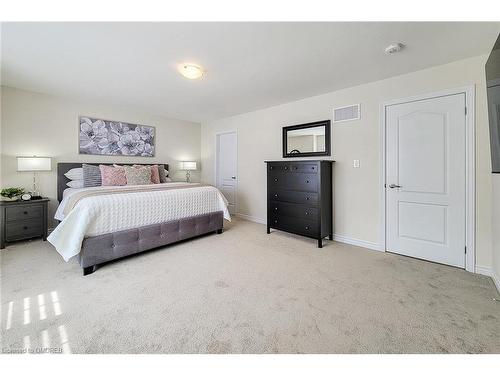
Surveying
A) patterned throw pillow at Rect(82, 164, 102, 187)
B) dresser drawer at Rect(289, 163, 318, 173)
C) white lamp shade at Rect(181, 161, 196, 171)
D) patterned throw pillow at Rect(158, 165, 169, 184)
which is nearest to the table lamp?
patterned throw pillow at Rect(82, 164, 102, 187)

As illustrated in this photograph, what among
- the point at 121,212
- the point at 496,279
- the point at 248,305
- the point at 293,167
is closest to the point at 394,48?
the point at 293,167

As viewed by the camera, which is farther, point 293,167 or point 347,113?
point 293,167

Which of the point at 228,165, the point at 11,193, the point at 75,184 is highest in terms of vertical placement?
the point at 228,165

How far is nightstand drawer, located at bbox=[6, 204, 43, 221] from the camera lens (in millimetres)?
3068

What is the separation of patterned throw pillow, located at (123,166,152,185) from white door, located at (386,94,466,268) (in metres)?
3.88

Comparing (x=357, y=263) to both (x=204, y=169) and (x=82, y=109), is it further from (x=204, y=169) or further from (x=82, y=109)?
(x=82, y=109)

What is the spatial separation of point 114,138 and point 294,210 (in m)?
3.70

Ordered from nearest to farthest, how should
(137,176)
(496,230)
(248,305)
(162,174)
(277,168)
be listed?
(248,305), (496,230), (277,168), (137,176), (162,174)

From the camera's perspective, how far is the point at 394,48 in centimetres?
214

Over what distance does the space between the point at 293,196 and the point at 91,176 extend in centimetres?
344

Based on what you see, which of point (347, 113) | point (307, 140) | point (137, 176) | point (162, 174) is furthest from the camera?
point (162, 174)

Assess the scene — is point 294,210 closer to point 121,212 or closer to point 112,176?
point 121,212

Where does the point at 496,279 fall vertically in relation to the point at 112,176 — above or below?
below

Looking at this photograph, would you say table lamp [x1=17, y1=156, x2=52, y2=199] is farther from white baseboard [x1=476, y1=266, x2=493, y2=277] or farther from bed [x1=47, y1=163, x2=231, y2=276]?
white baseboard [x1=476, y1=266, x2=493, y2=277]
